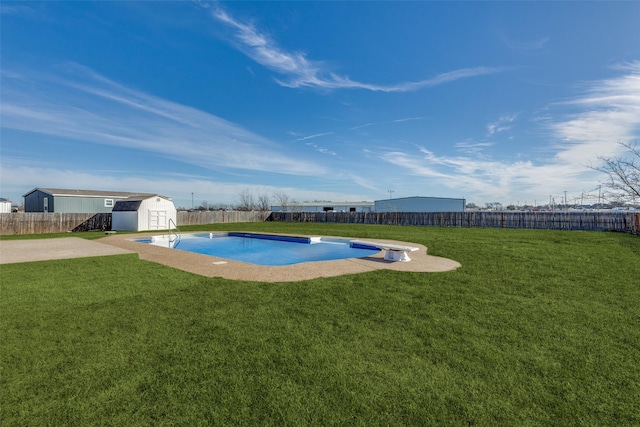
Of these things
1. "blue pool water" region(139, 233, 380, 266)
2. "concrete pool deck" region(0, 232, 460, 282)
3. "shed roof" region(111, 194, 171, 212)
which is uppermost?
"shed roof" region(111, 194, 171, 212)

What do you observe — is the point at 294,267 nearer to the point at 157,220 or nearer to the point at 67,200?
the point at 157,220

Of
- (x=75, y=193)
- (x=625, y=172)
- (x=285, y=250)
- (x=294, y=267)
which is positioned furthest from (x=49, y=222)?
(x=625, y=172)

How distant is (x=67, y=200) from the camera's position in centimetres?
2602

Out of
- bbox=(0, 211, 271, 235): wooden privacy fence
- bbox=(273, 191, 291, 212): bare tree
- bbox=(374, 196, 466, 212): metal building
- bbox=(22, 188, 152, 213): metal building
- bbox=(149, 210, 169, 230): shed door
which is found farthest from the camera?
bbox=(273, 191, 291, 212): bare tree

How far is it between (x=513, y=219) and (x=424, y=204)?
19.7 m

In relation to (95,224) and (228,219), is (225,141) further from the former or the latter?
(95,224)

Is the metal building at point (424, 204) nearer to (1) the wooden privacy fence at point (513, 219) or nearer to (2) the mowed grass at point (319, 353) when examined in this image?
(1) the wooden privacy fence at point (513, 219)

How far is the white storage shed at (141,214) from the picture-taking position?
66.1 feet

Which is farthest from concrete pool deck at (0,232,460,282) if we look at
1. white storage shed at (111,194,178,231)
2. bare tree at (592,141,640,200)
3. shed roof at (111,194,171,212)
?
shed roof at (111,194,171,212)

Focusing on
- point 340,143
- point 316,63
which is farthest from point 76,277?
point 340,143

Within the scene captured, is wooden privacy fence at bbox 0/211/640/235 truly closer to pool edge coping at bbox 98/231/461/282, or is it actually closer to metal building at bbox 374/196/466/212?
metal building at bbox 374/196/466/212

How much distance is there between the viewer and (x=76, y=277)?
597 centimetres

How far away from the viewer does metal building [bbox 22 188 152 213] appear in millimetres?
25594

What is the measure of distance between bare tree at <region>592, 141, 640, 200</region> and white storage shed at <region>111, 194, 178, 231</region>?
71.1 feet
